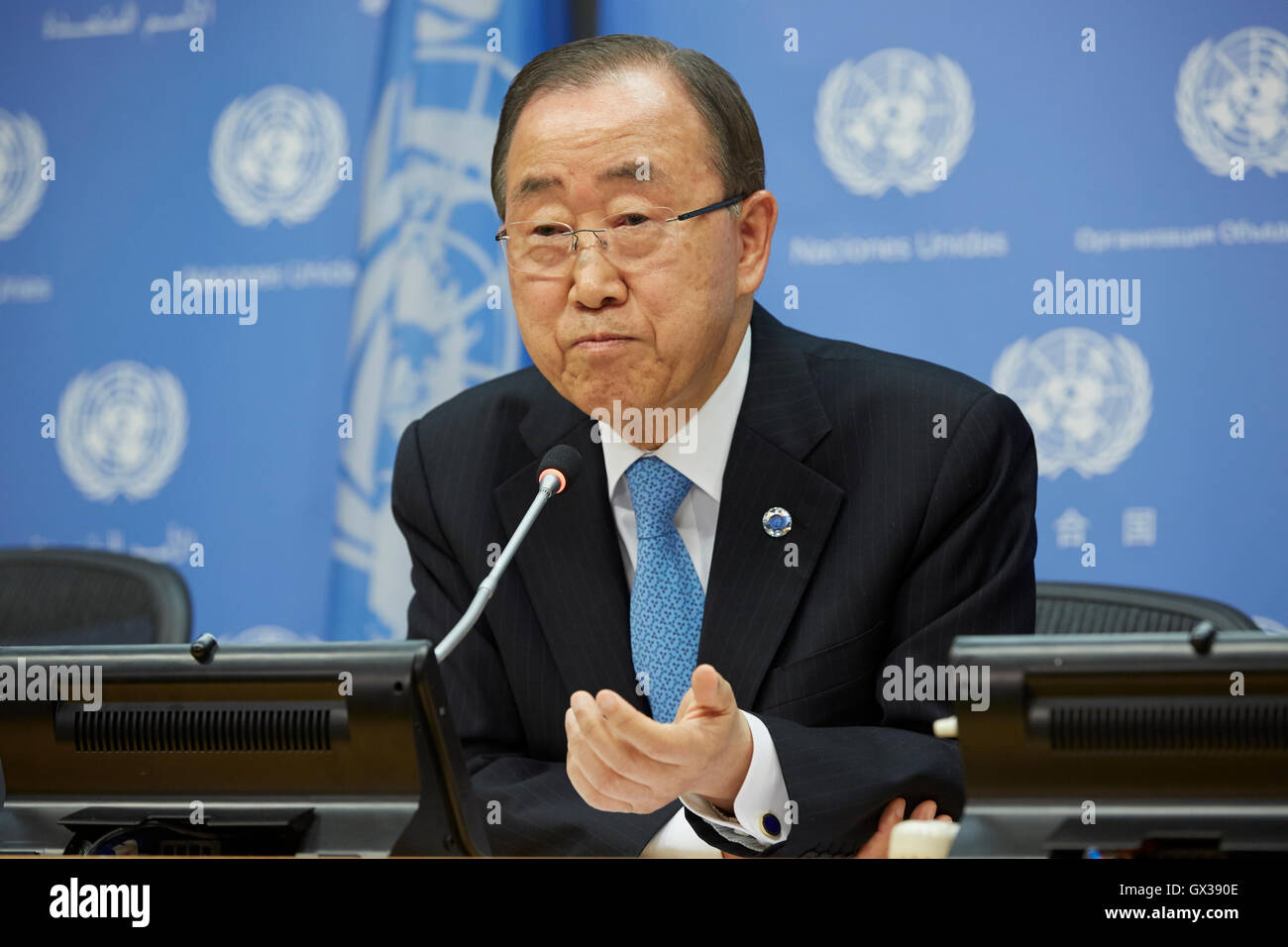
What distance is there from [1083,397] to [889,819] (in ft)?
5.10

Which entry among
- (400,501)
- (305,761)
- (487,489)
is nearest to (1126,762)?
(305,761)

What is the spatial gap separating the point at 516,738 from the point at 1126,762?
3.49 ft

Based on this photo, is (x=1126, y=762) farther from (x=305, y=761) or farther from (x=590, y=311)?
(x=590, y=311)

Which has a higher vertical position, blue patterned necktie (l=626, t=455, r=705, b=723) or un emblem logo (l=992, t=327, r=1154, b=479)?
un emblem logo (l=992, t=327, r=1154, b=479)

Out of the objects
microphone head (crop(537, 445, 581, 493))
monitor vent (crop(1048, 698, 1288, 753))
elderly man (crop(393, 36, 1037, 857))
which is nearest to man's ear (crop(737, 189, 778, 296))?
elderly man (crop(393, 36, 1037, 857))

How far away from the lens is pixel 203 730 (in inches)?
46.1

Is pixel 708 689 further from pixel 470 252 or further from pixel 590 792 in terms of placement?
pixel 470 252

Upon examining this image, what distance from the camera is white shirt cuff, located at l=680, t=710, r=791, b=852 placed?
4.61ft

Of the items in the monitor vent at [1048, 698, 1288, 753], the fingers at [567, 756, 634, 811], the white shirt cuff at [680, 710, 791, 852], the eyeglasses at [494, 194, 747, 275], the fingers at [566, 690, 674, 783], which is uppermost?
the eyeglasses at [494, 194, 747, 275]

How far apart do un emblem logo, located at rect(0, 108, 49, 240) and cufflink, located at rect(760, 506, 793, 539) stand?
2594 mm

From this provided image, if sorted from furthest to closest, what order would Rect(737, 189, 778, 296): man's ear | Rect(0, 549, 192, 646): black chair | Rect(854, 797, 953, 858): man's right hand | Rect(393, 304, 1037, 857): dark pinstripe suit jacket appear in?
Rect(0, 549, 192, 646): black chair, Rect(737, 189, 778, 296): man's ear, Rect(393, 304, 1037, 857): dark pinstripe suit jacket, Rect(854, 797, 953, 858): man's right hand

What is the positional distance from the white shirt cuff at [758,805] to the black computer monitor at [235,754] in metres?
0.32

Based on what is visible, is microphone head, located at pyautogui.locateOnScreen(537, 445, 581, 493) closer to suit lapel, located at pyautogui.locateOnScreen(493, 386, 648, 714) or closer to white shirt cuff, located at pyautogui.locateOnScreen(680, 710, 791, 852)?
suit lapel, located at pyautogui.locateOnScreen(493, 386, 648, 714)

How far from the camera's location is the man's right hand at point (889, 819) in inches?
58.8
